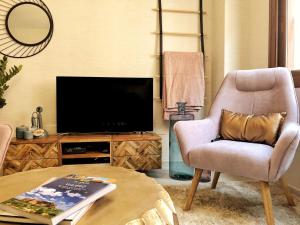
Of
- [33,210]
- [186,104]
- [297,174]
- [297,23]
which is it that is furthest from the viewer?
[186,104]

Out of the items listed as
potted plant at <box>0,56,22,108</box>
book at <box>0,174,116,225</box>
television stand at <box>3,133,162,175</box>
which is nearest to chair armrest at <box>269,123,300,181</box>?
book at <box>0,174,116,225</box>

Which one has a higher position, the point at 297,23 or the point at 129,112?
the point at 297,23

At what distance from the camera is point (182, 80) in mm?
2934

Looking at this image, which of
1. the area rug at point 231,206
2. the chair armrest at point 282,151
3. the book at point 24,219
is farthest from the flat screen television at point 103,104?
the book at point 24,219

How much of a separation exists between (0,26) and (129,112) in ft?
5.20

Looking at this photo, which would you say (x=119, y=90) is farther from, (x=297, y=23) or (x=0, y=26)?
(x=297, y=23)

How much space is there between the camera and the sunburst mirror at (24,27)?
272cm

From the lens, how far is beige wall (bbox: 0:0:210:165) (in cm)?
280

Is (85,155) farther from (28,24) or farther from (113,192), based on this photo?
(113,192)

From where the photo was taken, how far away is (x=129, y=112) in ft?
9.09

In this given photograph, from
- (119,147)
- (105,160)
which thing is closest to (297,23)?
(119,147)

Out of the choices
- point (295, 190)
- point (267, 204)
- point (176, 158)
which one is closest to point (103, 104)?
point (176, 158)

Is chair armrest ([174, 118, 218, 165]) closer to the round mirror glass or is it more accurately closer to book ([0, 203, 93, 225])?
book ([0, 203, 93, 225])

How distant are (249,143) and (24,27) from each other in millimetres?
2453
